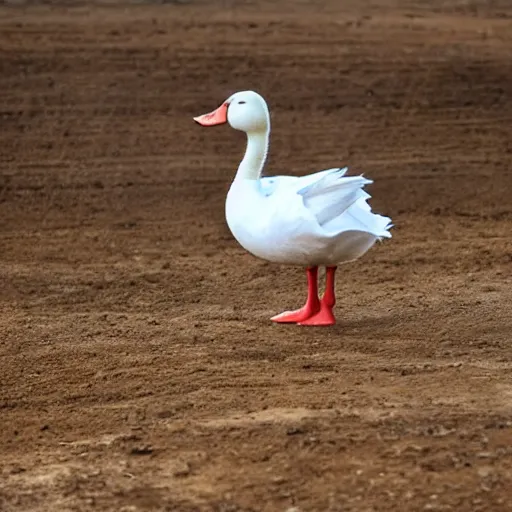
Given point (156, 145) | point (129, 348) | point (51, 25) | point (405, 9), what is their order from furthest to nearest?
point (405, 9)
point (51, 25)
point (156, 145)
point (129, 348)

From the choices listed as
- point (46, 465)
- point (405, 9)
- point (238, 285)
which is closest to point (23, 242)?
point (238, 285)

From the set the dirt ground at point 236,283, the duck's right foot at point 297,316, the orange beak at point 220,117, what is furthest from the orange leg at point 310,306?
the orange beak at point 220,117

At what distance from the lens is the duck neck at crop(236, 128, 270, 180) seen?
6637 millimetres

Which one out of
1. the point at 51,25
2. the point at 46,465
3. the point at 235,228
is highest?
the point at 51,25

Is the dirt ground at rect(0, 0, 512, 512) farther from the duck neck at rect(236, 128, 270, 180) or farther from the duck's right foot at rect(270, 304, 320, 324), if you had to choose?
the duck neck at rect(236, 128, 270, 180)

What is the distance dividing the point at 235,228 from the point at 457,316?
1440 millimetres

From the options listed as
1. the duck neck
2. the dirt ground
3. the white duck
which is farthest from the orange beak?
the dirt ground

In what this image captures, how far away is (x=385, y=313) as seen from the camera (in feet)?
23.2

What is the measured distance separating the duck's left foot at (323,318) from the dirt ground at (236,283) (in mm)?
53

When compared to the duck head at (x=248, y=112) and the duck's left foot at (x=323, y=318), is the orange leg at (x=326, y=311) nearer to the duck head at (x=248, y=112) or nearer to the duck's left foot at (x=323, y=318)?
the duck's left foot at (x=323, y=318)

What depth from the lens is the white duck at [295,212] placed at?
634 centimetres

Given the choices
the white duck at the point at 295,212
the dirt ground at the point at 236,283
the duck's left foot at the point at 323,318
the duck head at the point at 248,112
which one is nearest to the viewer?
the dirt ground at the point at 236,283

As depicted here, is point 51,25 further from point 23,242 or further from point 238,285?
point 238,285

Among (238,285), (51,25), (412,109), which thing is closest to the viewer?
(238,285)
